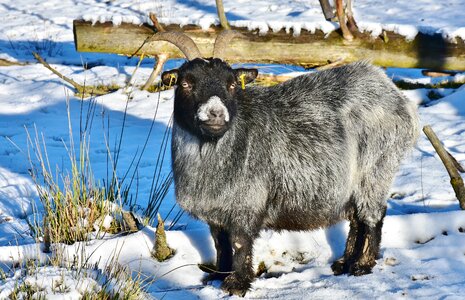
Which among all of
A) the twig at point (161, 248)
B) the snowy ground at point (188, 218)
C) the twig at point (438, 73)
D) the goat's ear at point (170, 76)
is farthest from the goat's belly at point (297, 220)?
the twig at point (438, 73)

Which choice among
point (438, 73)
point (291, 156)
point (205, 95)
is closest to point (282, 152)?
point (291, 156)

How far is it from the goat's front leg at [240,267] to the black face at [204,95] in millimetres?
800

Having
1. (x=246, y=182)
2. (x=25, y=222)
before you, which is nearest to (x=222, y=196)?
(x=246, y=182)

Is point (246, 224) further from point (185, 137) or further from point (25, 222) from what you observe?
point (25, 222)

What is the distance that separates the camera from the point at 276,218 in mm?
5566

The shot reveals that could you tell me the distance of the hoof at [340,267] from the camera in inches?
228

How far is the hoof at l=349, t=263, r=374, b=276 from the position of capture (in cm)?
570

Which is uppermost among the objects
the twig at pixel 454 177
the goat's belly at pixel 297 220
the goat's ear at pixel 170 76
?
the goat's ear at pixel 170 76

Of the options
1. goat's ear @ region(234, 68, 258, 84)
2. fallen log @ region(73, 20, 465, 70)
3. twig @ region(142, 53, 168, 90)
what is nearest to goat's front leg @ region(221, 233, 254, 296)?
goat's ear @ region(234, 68, 258, 84)

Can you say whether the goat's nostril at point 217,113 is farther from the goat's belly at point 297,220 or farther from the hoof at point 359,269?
the hoof at point 359,269

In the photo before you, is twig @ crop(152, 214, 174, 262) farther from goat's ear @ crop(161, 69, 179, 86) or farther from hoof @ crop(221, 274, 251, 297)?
goat's ear @ crop(161, 69, 179, 86)

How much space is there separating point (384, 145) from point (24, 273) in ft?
9.43

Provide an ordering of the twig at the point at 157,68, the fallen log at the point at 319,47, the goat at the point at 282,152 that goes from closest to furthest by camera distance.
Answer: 1. the goat at the point at 282,152
2. the fallen log at the point at 319,47
3. the twig at the point at 157,68

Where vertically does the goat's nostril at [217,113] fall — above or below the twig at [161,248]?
above
